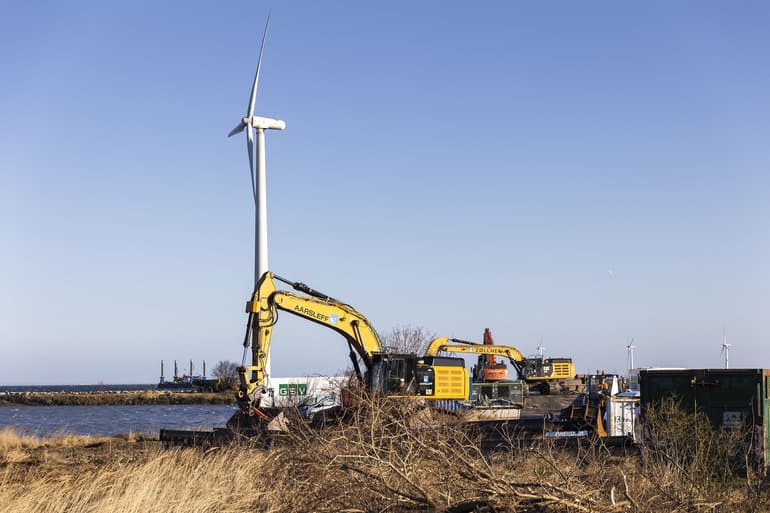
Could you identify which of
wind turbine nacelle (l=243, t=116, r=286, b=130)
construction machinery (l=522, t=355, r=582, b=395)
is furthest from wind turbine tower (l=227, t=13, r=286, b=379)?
construction machinery (l=522, t=355, r=582, b=395)

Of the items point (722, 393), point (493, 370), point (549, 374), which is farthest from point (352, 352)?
point (549, 374)

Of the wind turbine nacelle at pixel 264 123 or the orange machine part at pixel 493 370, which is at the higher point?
the wind turbine nacelle at pixel 264 123

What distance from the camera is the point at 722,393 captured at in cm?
1992

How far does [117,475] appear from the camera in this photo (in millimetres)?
17312

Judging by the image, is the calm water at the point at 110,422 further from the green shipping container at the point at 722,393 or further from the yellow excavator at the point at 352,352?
the green shipping container at the point at 722,393

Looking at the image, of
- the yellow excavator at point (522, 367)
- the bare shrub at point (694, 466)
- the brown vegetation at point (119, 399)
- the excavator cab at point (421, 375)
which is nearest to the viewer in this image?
the bare shrub at point (694, 466)

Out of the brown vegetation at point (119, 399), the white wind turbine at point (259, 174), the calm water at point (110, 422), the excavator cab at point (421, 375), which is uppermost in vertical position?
the white wind turbine at point (259, 174)

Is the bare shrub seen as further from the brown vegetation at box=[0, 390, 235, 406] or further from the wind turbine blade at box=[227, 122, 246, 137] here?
the brown vegetation at box=[0, 390, 235, 406]

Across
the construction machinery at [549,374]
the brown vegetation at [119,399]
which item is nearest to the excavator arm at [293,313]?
the construction machinery at [549,374]

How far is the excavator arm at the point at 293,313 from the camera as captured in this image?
97.7 feet

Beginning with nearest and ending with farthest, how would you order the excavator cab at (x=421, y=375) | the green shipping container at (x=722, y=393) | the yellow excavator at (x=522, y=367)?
the green shipping container at (x=722, y=393) → the excavator cab at (x=421, y=375) → the yellow excavator at (x=522, y=367)

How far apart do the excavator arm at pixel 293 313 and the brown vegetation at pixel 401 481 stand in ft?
38.7

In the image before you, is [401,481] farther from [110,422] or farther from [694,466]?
[110,422]

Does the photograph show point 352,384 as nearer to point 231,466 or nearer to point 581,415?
point 231,466
